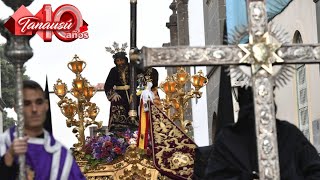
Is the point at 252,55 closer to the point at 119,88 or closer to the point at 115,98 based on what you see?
the point at 115,98

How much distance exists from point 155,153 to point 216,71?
12859 mm

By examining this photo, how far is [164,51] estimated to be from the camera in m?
6.61

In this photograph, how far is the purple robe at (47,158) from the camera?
5.87 metres

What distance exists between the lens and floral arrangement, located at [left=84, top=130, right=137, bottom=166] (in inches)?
462

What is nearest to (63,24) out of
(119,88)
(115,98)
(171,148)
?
(119,88)

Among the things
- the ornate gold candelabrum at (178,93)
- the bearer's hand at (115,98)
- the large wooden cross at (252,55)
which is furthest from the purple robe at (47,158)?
the bearer's hand at (115,98)

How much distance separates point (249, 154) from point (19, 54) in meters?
1.68

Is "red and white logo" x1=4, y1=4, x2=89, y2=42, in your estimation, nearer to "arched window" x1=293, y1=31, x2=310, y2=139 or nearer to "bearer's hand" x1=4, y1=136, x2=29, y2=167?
"arched window" x1=293, y1=31, x2=310, y2=139

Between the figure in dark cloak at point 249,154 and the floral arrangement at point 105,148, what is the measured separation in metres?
5.14

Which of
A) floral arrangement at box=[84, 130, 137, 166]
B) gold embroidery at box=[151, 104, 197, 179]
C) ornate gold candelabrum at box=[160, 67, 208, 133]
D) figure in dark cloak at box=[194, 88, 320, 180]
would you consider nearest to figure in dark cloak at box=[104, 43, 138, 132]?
ornate gold candelabrum at box=[160, 67, 208, 133]

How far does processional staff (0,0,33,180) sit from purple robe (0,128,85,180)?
0.47ft

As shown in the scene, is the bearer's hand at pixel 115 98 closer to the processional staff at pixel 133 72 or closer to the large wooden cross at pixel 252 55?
the processional staff at pixel 133 72

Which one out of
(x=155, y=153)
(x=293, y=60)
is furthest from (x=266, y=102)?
(x=155, y=153)

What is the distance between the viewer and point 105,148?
11758mm
